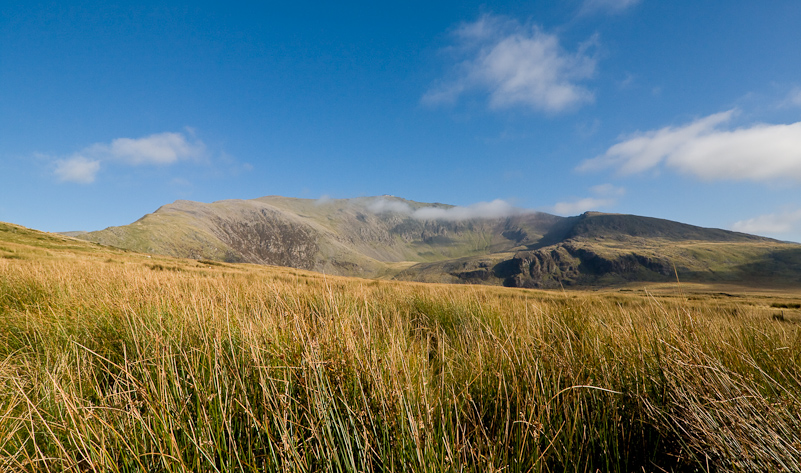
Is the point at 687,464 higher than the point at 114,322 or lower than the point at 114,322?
lower

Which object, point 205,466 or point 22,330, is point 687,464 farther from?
point 22,330

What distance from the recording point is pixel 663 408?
1849 millimetres

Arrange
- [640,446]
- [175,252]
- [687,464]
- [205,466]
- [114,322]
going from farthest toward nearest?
[175,252] < [114,322] < [640,446] < [687,464] < [205,466]

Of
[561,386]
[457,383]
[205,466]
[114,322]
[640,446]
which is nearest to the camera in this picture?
[205,466]

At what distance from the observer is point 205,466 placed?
1424 mm

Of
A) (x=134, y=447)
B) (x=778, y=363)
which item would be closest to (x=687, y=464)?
(x=778, y=363)

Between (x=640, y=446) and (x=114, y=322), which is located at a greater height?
(x=114, y=322)

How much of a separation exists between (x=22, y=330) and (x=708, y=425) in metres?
5.96

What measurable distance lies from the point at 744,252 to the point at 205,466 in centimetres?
25524

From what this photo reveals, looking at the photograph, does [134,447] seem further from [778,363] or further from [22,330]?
[778,363]

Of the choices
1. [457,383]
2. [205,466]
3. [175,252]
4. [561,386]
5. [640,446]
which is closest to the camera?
[205,466]

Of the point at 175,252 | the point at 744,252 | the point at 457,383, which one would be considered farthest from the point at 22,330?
the point at 744,252

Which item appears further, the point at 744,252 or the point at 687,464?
the point at 744,252

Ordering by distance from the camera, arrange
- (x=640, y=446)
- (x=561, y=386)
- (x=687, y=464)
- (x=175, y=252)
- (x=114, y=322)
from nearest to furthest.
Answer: (x=687, y=464), (x=640, y=446), (x=561, y=386), (x=114, y=322), (x=175, y=252)
